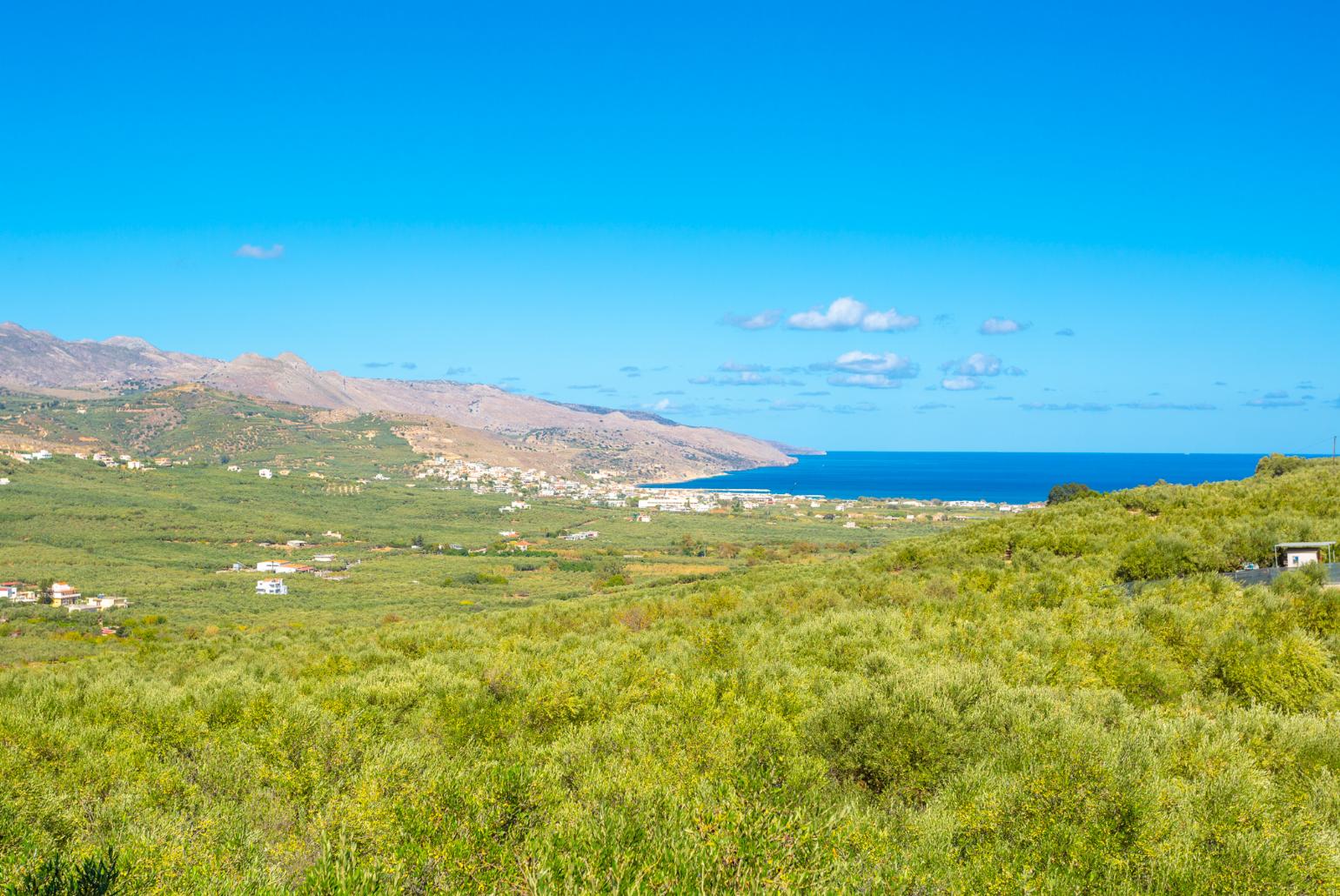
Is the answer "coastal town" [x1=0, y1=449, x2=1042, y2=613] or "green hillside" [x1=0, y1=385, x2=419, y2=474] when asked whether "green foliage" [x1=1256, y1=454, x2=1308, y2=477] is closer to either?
"coastal town" [x1=0, y1=449, x2=1042, y2=613]

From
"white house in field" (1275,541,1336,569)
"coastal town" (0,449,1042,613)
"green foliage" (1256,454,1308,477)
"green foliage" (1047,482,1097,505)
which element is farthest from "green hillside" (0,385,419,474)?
"white house in field" (1275,541,1336,569)

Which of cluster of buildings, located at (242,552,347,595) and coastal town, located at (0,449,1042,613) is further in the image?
coastal town, located at (0,449,1042,613)

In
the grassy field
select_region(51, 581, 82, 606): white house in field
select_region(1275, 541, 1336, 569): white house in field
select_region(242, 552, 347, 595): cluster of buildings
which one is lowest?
select_region(242, 552, 347, 595): cluster of buildings

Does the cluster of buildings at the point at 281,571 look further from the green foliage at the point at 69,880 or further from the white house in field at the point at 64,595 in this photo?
the green foliage at the point at 69,880

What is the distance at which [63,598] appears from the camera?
55.5 m

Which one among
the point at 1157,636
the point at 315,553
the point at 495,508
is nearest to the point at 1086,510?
the point at 1157,636

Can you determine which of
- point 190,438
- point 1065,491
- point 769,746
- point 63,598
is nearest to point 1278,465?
point 1065,491

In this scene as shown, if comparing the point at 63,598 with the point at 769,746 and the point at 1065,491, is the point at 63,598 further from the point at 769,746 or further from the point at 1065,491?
the point at 1065,491

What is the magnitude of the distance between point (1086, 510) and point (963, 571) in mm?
13426

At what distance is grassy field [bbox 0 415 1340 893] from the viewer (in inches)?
228

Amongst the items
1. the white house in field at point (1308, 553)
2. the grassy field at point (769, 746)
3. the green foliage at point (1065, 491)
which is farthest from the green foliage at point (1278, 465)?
the white house in field at point (1308, 553)

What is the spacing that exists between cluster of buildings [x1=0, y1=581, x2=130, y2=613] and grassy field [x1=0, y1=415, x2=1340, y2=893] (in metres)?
34.5

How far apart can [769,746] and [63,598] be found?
2552 inches

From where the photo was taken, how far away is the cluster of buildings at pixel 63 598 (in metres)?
53.0
